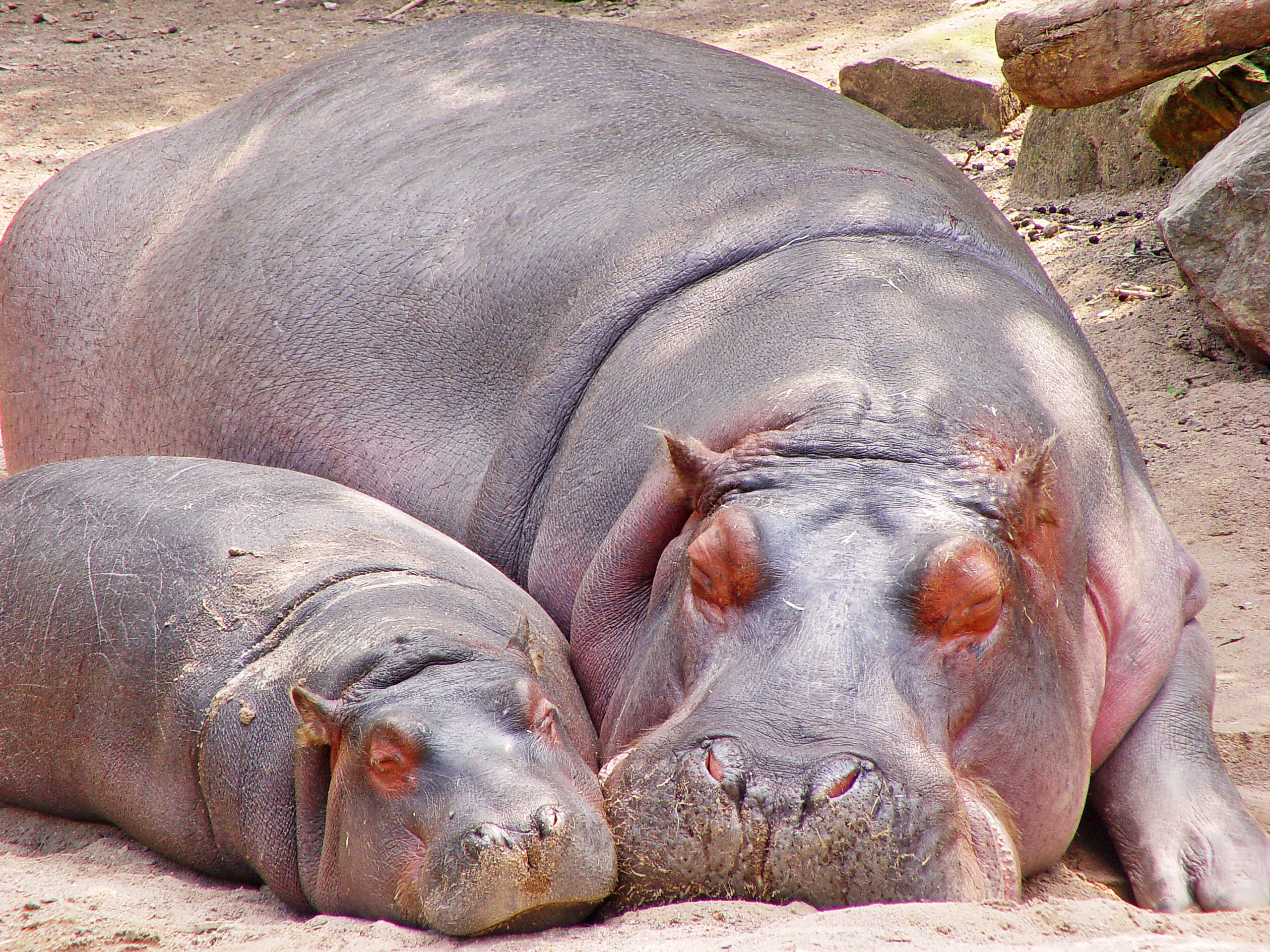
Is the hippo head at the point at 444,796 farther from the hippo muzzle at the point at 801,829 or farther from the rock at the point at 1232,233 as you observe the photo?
the rock at the point at 1232,233

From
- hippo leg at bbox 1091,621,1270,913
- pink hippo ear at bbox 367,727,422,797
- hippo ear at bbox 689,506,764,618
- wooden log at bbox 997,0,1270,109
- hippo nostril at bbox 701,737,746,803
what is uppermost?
wooden log at bbox 997,0,1270,109

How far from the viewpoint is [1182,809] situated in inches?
122

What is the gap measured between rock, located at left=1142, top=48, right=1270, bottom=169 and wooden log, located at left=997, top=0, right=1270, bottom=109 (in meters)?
0.21

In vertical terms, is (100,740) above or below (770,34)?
below

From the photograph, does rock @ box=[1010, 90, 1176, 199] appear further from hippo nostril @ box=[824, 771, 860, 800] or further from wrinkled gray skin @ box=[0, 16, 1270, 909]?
hippo nostril @ box=[824, 771, 860, 800]

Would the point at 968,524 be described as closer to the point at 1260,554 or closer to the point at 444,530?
the point at 444,530

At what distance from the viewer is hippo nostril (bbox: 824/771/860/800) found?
7.55ft

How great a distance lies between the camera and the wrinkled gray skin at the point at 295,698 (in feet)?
7.95

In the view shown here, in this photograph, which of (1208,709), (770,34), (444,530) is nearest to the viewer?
(1208,709)

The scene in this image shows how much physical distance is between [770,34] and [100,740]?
31.0 ft

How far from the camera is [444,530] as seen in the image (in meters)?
3.94

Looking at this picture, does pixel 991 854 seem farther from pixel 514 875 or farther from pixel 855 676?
pixel 514 875

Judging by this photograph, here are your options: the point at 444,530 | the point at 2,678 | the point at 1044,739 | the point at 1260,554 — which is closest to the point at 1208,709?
the point at 1044,739

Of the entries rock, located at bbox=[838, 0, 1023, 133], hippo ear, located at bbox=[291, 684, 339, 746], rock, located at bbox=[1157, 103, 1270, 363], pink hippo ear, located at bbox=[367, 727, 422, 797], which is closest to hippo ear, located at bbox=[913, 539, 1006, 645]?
pink hippo ear, located at bbox=[367, 727, 422, 797]
